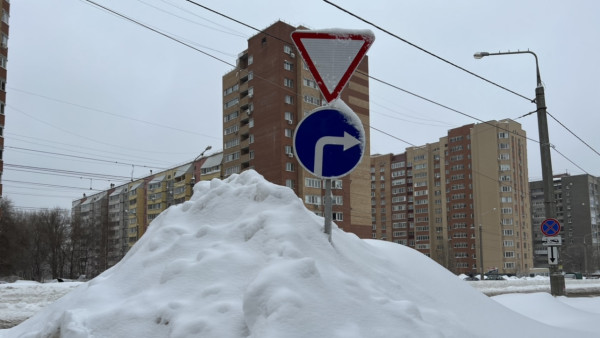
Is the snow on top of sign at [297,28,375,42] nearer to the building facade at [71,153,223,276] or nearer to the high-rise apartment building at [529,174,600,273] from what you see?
the building facade at [71,153,223,276]

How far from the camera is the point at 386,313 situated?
11.9 feet

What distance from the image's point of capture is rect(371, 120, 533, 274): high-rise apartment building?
254 ft

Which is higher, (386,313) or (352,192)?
(352,192)

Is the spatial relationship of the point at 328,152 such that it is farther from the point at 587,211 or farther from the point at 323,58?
the point at 587,211

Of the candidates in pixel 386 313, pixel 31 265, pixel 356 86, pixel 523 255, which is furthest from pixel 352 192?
pixel 386 313

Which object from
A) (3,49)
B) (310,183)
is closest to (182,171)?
(310,183)

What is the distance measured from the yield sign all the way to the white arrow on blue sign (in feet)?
0.92

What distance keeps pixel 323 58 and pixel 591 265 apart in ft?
323

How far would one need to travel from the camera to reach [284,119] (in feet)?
184

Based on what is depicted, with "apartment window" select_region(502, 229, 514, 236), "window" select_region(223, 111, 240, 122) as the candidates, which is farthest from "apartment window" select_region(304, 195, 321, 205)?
"apartment window" select_region(502, 229, 514, 236)

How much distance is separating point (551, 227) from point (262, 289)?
10940 mm

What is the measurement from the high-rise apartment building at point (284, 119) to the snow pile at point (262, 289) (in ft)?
157

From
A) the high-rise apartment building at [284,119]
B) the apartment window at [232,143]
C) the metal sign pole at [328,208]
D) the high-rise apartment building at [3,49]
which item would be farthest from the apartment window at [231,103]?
the metal sign pole at [328,208]

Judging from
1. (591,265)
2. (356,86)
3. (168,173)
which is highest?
(356,86)
